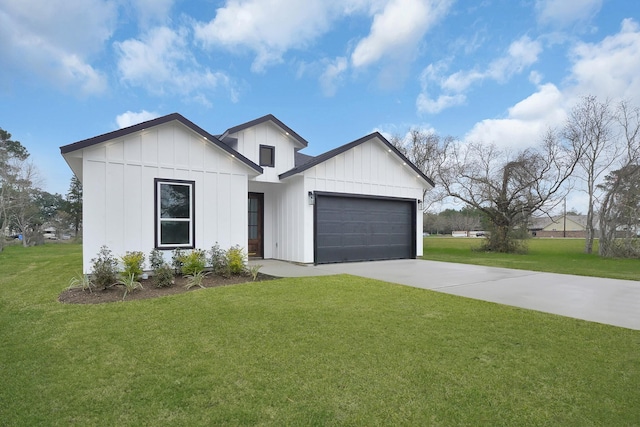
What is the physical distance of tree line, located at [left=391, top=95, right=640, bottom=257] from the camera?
15.4m

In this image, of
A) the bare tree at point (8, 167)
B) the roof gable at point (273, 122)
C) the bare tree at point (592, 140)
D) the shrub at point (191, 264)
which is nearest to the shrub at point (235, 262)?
the shrub at point (191, 264)

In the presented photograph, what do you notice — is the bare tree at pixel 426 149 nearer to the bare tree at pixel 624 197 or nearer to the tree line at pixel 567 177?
the tree line at pixel 567 177

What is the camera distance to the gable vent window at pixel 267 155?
1164cm

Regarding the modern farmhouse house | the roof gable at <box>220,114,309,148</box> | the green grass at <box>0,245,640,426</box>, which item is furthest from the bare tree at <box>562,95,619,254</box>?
A: the green grass at <box>0,245,640,426</box>

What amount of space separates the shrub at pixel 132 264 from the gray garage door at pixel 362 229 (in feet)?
17.2

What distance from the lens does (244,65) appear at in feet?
51.1

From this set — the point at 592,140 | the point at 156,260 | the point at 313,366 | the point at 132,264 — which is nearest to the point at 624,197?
the point at 592,140

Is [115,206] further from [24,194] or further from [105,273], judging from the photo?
[24,194]

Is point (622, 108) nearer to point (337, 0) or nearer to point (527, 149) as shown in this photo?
point (527, 149)

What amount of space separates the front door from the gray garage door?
2.58 meters

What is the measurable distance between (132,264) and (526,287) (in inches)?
336

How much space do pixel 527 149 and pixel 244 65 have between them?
1548 cm

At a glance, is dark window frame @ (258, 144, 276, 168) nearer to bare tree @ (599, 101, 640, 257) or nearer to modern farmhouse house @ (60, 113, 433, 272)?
modern farmhouse house @ (60, 113, 433, 272)

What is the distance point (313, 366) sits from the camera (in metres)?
3.27
